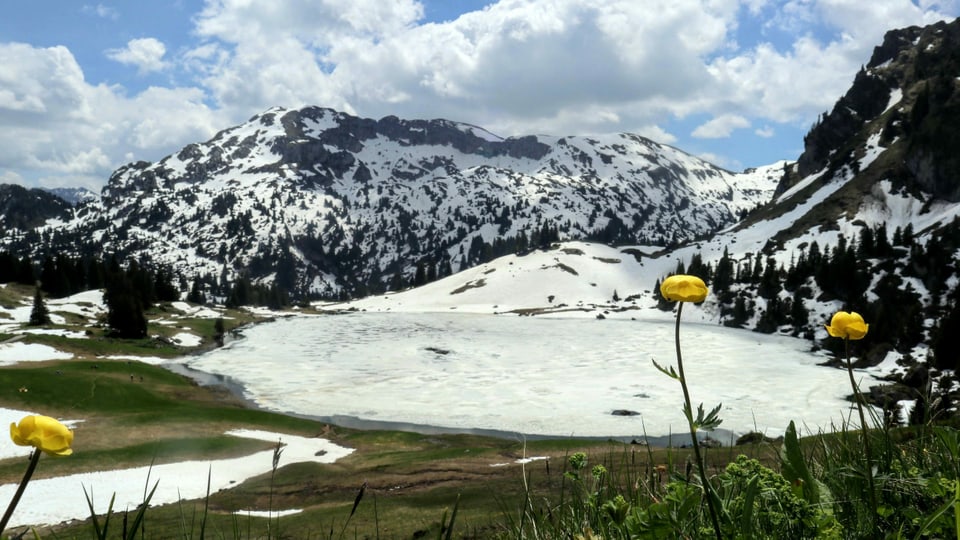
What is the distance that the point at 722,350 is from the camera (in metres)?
76.2

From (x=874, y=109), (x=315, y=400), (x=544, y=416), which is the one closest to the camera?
(x=544, y=416)

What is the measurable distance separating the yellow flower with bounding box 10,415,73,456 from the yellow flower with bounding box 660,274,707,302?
7.87ft

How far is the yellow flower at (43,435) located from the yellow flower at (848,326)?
3726 millimetres


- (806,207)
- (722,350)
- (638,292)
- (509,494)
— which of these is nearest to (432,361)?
(722,350)

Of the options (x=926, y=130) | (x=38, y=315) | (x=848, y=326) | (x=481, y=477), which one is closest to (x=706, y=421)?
(x=848, y=326)

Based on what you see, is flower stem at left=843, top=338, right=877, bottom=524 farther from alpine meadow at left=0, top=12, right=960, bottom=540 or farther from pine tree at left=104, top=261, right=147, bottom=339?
pine tree at left=104, top=261, right=147, bottom=339

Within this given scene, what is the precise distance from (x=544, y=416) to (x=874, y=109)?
697 ft

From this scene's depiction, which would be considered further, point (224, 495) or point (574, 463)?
point (224, 495)

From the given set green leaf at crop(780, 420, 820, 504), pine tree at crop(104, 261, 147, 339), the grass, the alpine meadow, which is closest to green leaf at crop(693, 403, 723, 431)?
the alpine meadow

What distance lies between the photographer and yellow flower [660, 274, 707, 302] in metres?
2.51

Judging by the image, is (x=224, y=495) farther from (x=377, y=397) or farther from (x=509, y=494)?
(x=377, y=397)

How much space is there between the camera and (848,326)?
3350 millimetres

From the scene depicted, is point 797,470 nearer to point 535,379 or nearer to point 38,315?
point 535,379

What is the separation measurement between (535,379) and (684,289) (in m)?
55.8
